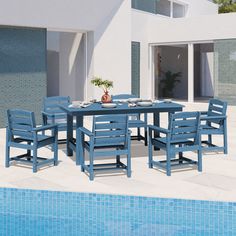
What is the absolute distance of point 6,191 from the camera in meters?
5.33

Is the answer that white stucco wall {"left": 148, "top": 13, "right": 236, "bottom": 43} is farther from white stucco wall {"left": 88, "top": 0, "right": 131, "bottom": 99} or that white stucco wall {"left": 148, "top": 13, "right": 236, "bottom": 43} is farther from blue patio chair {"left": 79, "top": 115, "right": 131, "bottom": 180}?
blue patio chair {"left": 79, "top": 115, "right": 131, "bottom": 180}

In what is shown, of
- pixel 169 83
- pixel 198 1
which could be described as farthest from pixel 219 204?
pixel 198 1

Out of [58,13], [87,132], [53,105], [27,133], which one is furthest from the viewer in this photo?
[58,13]

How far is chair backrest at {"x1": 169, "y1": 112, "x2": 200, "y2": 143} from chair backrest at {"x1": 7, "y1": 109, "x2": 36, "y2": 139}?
2128 mm

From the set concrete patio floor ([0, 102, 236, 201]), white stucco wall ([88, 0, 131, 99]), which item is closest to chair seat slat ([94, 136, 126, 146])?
concrete patio floor ([0, 102, 236, 201])

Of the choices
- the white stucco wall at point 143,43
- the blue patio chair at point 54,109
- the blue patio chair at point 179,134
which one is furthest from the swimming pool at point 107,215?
the white stucco wall at point 143,43

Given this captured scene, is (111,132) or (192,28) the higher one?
(192,28)

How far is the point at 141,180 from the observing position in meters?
6.04

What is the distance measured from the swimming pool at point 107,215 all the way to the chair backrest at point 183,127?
1.56 m

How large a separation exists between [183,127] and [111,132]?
112 centimetres

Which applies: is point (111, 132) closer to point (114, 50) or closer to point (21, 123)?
point (21, 123)

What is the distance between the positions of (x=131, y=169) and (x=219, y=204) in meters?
2.24

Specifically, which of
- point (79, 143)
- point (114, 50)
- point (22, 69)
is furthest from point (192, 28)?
point (79, 143)

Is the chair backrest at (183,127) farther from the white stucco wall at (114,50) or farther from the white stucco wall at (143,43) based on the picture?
the white stucco wall at (143,43)
